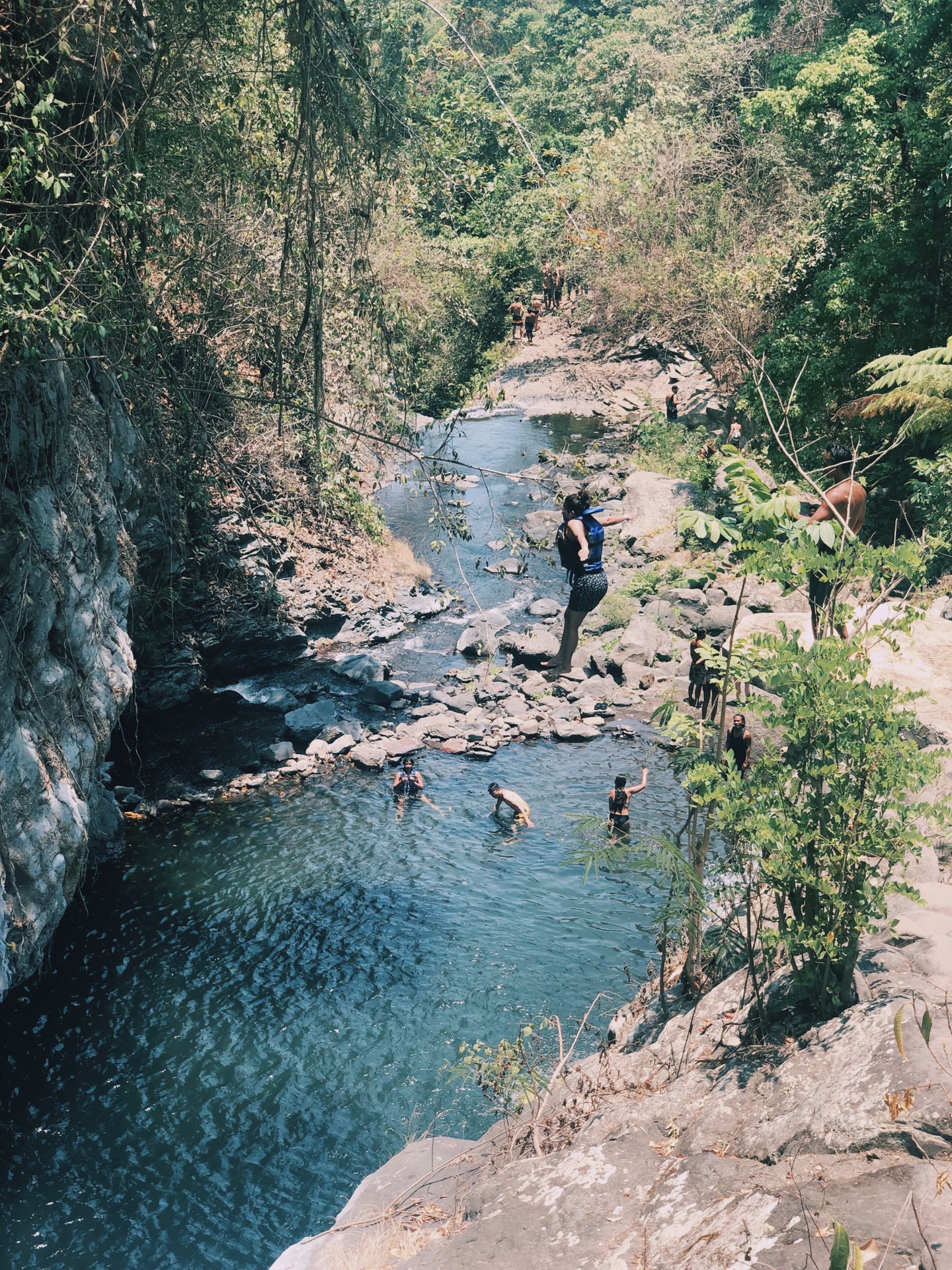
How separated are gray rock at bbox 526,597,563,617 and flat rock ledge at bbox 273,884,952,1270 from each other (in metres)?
13.9

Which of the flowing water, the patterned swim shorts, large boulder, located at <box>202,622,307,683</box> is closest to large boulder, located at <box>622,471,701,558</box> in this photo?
the flowing water

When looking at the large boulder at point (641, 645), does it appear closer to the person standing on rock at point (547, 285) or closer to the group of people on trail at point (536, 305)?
the group of people on trail at point (536, 305)

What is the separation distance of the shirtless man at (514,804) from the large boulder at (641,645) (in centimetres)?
528

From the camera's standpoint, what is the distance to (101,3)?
7062mm

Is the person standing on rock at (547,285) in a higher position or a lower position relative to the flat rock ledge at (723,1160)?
higher

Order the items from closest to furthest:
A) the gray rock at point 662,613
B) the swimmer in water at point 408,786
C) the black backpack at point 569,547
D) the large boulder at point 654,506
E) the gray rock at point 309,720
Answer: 1. the black backpack at point 569,547
2. the swimmer in water at point 408,786
3. the gray rock at point 309,720
4. the gray rock at point 662,613
5. the large boulder at point 654,506

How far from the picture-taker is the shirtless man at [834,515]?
20.2ft

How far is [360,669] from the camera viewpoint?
1855cm

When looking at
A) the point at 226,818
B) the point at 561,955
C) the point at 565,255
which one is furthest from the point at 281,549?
the point at 565,255

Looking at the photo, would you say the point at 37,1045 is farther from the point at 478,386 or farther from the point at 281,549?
the point at 478,386

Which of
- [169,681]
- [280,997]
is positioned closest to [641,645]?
[169,681]

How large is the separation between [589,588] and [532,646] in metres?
8.62

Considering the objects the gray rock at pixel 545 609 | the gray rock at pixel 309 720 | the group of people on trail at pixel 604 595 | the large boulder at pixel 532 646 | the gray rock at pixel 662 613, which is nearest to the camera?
the group of people on trail at pixel 604 595

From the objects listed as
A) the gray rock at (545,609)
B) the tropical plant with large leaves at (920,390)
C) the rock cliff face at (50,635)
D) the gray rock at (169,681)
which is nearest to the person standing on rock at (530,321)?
the gray rock at (545,609)
